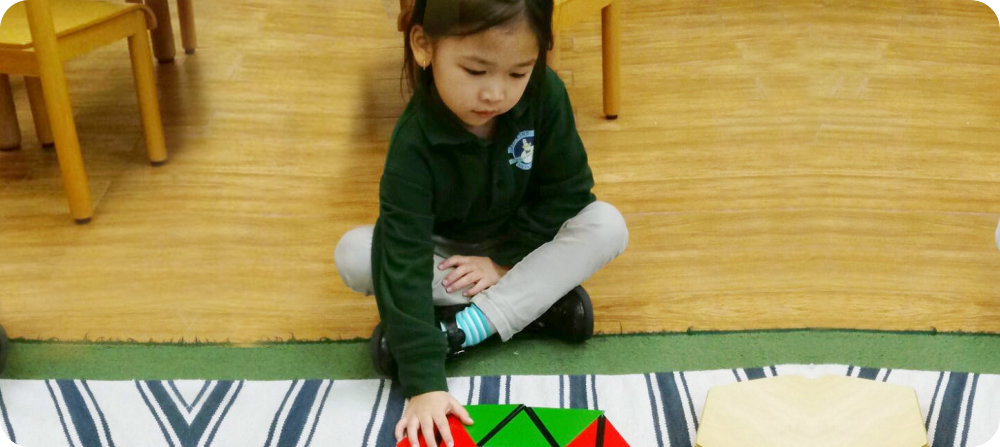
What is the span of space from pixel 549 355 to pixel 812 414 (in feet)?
1.15

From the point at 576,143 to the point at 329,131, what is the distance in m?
0.80

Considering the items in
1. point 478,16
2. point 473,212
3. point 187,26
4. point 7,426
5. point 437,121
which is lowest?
point 7,426

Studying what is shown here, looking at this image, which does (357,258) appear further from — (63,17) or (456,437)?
(63,17)

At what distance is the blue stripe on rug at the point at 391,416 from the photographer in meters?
1.21

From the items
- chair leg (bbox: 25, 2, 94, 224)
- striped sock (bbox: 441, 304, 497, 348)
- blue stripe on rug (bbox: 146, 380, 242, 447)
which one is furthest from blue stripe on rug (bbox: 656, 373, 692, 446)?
chair leg (bbox: 25, 2, 94, 224)

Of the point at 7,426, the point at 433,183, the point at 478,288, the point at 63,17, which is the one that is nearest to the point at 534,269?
the point at 478,288

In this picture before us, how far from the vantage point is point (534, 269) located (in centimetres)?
133

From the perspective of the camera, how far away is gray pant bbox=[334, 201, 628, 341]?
4.34 ft

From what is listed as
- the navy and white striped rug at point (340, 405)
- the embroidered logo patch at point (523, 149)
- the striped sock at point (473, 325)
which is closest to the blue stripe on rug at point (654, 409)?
the navy and white striped rug at point (340, 405)

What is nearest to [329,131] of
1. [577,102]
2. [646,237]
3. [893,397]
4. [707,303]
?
[577,102]

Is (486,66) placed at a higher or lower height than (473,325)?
higher

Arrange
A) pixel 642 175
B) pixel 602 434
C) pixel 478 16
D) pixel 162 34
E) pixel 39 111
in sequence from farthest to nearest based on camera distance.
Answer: pixel 162 34
pixel 39 111
pixel 642 175
pixel 602 434
pixel 478 16

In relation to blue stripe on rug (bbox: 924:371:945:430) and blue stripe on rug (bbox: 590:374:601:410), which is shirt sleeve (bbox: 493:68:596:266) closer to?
blue stripe on rug (bbox: 590:374:601:410)

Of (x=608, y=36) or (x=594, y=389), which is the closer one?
(x=594, y=389)
